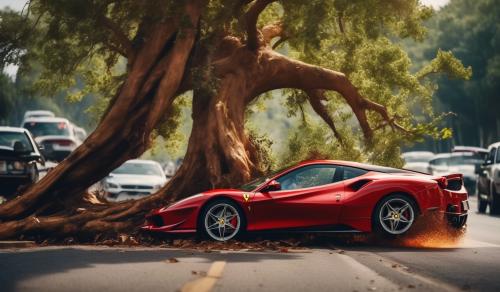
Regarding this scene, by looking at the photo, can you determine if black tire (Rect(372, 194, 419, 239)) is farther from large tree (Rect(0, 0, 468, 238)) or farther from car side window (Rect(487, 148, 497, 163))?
car side window (Rect(487, 148, 497, 163))

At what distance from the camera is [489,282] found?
31.1 feet

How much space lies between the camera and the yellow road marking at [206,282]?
8.66 m

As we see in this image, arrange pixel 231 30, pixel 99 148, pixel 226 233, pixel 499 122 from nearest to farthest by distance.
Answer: pixel 226 233 → pixel 99 148 → pixel 231 30 → pixel 499 122

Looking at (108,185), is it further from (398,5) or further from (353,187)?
(353,187)

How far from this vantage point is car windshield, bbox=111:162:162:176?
2764cm

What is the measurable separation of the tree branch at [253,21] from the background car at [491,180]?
768cm

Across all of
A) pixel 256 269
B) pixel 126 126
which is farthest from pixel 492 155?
pixel 256 269

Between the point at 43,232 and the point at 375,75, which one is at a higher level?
the point at 375,75

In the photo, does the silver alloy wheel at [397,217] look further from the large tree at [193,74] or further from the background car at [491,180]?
the background car at [491,180]

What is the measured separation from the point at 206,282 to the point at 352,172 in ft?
18.2

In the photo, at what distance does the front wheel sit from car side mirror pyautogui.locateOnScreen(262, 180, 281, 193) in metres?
1.41

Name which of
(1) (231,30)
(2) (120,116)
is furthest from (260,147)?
(2) (120,116)

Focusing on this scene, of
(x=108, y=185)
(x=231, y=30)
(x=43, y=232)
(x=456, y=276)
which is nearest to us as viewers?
(x=456, y=276)

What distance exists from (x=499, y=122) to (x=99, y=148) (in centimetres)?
5404
